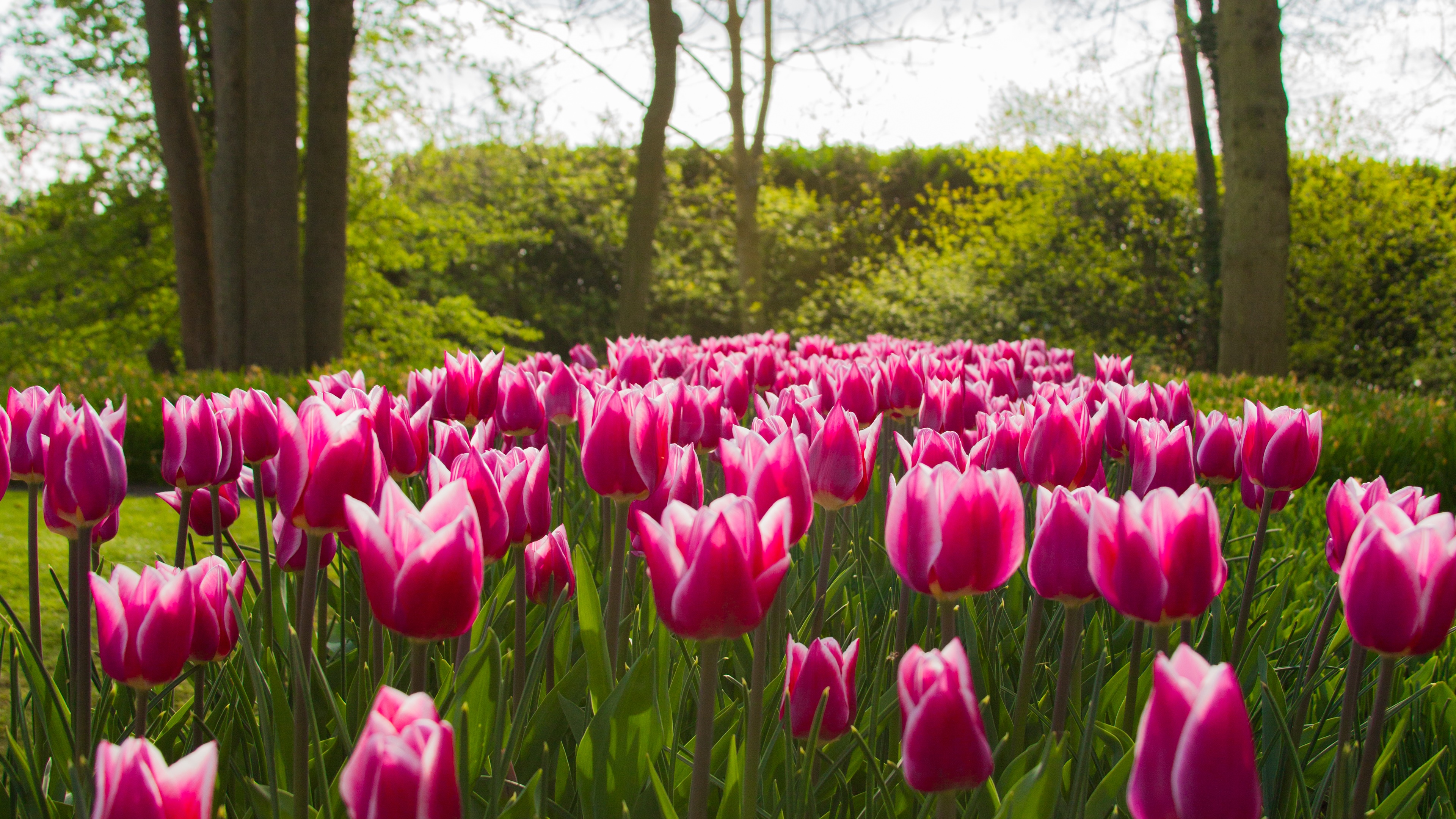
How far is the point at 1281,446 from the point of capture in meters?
1.68

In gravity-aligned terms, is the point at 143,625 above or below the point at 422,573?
below

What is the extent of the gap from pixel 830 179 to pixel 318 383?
19952 millimetres

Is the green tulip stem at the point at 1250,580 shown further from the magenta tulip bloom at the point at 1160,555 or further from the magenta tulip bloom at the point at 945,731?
the magenta tulip bloom at the point at 945,731

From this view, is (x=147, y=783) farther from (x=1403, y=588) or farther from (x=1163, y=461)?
(x=1163, y=461)

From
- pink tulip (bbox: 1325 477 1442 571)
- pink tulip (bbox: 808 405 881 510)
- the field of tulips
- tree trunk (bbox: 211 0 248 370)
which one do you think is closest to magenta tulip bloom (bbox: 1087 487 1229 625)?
the field of tulips

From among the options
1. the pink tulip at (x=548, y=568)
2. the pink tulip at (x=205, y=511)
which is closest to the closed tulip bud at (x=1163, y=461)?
the pink tulip at (x=548, y=568)

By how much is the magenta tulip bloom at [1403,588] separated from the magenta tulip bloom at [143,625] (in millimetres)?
1395

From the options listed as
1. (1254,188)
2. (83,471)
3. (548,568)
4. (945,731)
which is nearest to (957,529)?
(945,731)

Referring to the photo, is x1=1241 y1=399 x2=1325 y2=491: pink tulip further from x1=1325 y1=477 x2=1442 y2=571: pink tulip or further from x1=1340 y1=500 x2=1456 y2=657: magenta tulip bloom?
x1=1340 y1=500 x2=1456 y2=657: magenta tulip bloom

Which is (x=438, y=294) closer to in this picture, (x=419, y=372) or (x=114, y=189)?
(x=114, y=189)

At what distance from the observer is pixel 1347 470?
523cm

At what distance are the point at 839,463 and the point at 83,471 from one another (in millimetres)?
1113

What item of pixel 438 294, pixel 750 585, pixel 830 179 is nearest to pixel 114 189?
pixel 438 294

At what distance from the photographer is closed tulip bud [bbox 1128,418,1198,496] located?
165cm
